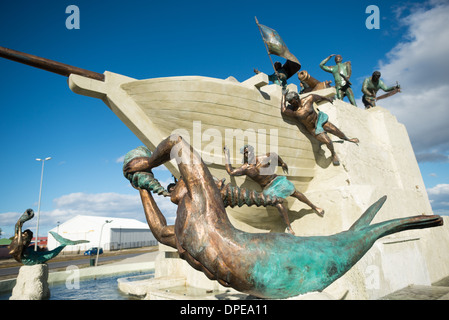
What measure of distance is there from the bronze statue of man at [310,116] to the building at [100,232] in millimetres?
29936

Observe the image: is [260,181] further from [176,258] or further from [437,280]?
[437,280]

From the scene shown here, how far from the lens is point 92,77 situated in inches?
146

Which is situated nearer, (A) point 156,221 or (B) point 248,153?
(A) point 156,221

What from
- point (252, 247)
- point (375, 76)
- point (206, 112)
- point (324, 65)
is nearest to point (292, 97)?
point (206, 112)

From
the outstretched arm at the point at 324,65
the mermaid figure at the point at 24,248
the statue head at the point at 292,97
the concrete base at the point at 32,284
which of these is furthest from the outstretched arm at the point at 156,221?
the outstretched arm at the point at 324,65

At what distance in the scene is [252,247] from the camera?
136cm

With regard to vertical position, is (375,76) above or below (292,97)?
above

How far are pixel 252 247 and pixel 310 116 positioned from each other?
4704 mm

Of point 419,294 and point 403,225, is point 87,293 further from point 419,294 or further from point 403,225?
point 403,225

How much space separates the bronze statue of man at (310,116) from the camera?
211 inches

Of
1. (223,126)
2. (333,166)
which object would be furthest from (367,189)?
(223,126)

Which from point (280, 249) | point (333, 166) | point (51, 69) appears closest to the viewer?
point (280, 249)

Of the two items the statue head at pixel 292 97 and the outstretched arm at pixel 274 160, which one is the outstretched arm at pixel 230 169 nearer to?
the outstretched arm at pixel 274 160

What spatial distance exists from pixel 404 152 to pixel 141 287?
28.3 ft
